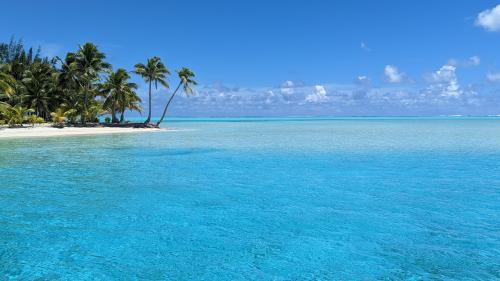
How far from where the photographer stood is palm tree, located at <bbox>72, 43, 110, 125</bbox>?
49344mm

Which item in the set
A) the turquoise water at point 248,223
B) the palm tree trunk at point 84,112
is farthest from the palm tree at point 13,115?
the turquoise water at point 248,223

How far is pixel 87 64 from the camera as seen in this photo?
163 ft

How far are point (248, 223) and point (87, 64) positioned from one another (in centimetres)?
4704

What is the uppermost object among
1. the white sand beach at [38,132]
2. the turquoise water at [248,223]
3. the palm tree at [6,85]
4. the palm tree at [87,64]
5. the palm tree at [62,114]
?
the palm tree at [87,64]

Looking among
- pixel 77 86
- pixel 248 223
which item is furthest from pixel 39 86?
pixel 248 223

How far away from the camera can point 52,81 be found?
169ft

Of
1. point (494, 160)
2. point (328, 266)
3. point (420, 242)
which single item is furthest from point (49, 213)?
point (494, 160)

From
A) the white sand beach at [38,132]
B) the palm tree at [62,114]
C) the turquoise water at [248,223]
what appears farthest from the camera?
the palm tree at [62,114]

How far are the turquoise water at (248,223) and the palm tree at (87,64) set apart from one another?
34.7m

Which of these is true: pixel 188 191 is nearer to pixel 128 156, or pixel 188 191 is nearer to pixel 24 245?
pixel 24 245

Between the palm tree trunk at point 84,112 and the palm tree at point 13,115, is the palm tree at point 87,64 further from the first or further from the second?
the palm tree at point 13,115

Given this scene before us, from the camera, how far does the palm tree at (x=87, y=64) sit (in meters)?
49.3

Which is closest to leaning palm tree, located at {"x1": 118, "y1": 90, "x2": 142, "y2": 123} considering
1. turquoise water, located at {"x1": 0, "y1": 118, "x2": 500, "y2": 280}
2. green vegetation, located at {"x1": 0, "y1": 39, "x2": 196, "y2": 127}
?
green vegetation, located at {"x1": 0, "y1": 39, "x2": 196, "y2": 127}

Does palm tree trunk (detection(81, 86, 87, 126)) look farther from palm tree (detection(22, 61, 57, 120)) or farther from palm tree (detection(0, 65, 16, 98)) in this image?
palm tree (detection(0, 65, 16, 98))
